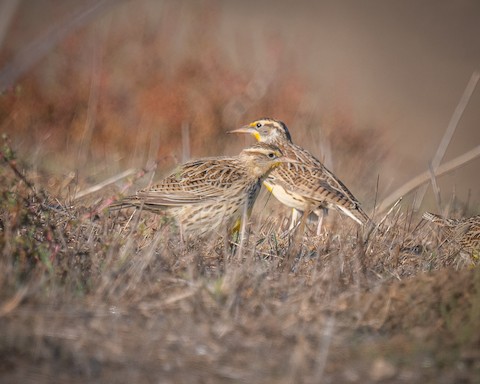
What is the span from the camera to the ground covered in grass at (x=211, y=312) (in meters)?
4.40

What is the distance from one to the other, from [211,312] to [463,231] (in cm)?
366

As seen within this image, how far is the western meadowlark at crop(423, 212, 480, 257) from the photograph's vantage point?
7.55 m

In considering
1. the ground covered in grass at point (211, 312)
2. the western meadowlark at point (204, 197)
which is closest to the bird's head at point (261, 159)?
the western meadowlark at point (204, 197)

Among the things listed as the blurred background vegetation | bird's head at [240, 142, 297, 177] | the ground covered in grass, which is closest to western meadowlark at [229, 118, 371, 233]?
bird's head at [240, 142, 297, 177]

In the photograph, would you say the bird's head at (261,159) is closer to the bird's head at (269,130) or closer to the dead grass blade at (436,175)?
the dead grass blade at (436,175)

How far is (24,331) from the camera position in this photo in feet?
14.8

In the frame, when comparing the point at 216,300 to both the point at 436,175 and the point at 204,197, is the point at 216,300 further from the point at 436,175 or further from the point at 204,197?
the point at 436,175

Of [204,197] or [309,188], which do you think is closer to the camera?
[204,197]

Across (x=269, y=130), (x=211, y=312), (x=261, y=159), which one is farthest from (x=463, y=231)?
(x=211, y=312)

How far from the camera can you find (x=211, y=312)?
5.01 meters

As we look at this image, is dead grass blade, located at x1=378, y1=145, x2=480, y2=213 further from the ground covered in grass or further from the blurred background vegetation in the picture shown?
the ground covered in grass

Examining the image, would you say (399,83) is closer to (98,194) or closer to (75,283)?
(98,194)

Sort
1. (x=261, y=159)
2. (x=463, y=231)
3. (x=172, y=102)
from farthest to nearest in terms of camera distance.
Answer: (x=172, y=102) → (x=261, y=159) → (x=463, y=231)

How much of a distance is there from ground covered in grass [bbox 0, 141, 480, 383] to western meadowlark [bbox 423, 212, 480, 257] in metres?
1.09
